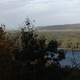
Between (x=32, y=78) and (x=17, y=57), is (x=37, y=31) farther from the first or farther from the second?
(x=32, y=78)

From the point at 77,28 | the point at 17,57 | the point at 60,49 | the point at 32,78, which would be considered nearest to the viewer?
the point at 32,78

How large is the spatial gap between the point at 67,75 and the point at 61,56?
4.24 feet

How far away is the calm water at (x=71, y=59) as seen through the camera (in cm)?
1580

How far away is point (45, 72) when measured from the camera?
14.4 metres

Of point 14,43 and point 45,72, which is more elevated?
point 14,43

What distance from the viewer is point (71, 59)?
627 inches

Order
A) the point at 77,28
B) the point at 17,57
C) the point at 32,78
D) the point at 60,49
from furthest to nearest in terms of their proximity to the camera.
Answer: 1. the point at 77,28
2. the point at 60,49
3. the point at 17,57
4. the point at 32,78

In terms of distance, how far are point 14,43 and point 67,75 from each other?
2.55m

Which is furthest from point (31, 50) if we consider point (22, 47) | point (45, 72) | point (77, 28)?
point (77, 28)

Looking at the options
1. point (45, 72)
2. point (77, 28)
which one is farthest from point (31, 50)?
point (77, 28)

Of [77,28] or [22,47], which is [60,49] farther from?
[77,28]

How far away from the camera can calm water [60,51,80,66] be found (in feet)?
51.8

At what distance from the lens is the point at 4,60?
14094 mm

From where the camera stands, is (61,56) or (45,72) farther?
(61,56)
